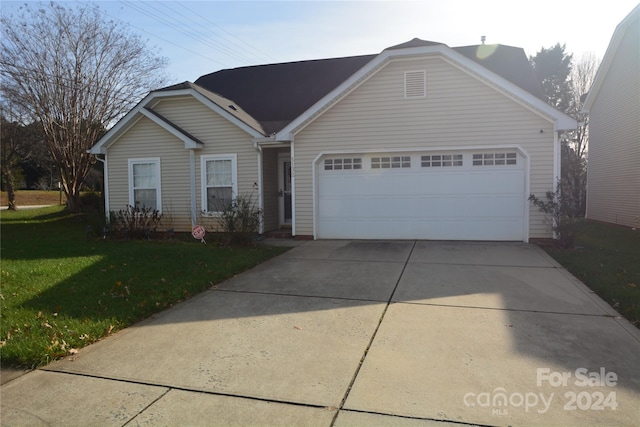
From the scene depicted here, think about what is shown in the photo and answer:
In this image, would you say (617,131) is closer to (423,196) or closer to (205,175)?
(423,196)

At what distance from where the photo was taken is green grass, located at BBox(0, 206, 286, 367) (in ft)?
14.0

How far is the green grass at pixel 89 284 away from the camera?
4254 millimetres

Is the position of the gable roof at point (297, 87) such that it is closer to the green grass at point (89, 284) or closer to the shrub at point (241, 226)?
the shrub at point (241, 226)

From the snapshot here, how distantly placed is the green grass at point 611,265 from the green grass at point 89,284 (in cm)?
565

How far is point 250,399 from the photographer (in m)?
3.07

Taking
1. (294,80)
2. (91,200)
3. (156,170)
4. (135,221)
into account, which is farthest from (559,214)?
(91,200)

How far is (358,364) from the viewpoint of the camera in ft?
11.9

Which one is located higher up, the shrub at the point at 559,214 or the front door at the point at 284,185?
the front door at the point at 284,185

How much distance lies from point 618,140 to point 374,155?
31.3ft

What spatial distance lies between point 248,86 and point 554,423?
15.4 meters

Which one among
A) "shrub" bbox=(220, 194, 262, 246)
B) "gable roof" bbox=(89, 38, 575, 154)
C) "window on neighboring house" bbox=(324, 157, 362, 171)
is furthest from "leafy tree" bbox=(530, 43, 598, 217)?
"shrub" bbox=(220, 194, 262, 246)

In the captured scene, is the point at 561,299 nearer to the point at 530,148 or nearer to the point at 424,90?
the point at 530,148

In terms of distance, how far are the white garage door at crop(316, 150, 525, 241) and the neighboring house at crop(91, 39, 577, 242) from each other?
0.03 meters

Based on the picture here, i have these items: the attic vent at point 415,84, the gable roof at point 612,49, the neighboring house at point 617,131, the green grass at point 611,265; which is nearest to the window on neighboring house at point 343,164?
the attic vent at point 415,84
